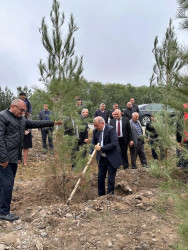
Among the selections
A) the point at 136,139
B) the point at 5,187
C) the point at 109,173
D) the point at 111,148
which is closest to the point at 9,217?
the point at 5,187

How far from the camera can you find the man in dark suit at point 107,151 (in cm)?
451

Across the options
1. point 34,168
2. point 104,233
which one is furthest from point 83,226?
point 34,168

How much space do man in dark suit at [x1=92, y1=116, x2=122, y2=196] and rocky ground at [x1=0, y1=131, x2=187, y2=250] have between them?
405 millimetres

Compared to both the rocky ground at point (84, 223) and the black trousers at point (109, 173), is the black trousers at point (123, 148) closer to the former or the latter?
the rocky ground at point (84, 223)

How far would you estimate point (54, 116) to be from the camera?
416 centimetres

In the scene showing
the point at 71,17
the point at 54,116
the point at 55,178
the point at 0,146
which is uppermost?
the point at 71,17

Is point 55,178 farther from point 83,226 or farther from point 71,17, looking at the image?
point 71,17

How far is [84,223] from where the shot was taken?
3.50m

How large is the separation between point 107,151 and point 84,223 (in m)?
1.47

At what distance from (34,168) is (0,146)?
4272 mm

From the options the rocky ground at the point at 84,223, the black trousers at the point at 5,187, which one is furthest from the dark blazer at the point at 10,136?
the rocky ground at the point at 84,223

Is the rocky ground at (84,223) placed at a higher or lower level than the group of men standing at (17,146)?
lower

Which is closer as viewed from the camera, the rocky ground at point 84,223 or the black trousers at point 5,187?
the rocky ground at point 84,223

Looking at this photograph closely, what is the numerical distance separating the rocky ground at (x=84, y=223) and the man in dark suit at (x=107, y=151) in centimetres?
40
